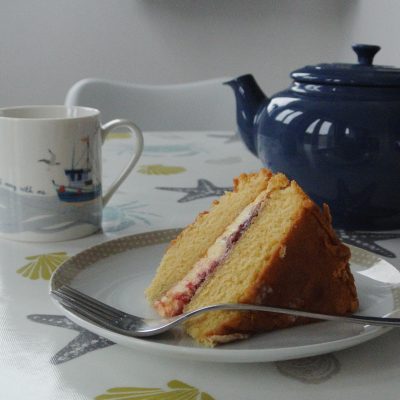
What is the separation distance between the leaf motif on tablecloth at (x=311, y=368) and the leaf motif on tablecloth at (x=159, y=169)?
64cm

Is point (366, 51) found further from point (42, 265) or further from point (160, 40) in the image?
point (160, 40)

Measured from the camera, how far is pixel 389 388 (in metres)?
0.43

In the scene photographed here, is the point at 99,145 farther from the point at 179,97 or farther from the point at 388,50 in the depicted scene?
the point at 388,50

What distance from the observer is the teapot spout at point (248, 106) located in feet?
3.06

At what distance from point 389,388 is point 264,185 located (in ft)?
0.80

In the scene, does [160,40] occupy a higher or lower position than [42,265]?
higher

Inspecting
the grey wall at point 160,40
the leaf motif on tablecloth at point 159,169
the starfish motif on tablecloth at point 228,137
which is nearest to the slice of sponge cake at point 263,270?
the leaf motif on tablecloth at point 159,169

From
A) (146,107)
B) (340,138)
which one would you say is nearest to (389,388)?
(340,138)

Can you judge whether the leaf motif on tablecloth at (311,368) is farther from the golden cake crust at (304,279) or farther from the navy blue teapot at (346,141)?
the navy blue teapot at (346,141)

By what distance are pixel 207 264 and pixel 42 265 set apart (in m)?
0.18

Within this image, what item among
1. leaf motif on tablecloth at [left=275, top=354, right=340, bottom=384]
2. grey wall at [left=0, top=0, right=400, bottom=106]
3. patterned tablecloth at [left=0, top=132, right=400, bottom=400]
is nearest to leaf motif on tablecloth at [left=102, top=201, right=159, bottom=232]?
patterned tablecloth at [left=0, top=132, right=400, bottom=400]

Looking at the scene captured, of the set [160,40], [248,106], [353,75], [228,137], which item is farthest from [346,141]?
[160,40]

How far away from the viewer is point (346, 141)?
0.74 meters

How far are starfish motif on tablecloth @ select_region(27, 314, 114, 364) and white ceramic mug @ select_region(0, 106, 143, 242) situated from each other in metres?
0.22
